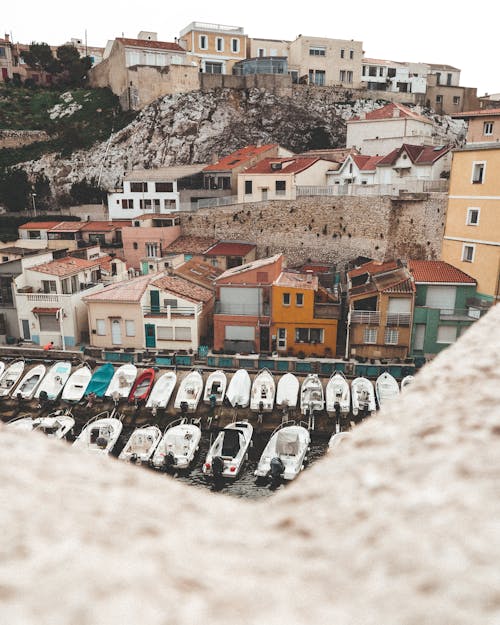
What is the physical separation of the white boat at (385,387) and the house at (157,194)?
23071 mm

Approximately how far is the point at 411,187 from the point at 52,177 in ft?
115

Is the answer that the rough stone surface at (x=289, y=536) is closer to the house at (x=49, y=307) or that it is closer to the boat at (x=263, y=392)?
the boat at (x=263, y=392)

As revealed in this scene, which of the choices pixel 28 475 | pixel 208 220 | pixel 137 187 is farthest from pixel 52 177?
pixel 28 475

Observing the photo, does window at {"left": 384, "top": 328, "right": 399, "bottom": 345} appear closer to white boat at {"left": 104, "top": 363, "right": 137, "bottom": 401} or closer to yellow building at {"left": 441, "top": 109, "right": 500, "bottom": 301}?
yellow building at {"left": 441, "top": 109, "right": 500, "bottom": 301}

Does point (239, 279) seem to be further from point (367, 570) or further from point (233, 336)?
point (367, 570)

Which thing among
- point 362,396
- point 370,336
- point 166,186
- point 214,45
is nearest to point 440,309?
point 370,336

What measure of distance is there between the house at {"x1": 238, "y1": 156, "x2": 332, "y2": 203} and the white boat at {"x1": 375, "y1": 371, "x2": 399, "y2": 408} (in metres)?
17.5

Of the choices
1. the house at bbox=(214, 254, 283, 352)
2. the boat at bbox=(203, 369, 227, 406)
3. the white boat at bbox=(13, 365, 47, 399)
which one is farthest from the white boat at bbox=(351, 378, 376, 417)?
the white boat at bbox=(13, 365, 47, 399)

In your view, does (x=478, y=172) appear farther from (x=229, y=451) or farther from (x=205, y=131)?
(x=205, y=131)

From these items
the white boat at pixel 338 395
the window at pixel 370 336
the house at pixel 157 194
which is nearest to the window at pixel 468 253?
the window at pixel 370 336

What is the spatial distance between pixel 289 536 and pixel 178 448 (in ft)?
54.4

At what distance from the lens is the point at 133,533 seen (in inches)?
59.1

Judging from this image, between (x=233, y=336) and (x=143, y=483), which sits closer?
(x=143, y=483)

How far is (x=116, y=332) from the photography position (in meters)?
23.5
